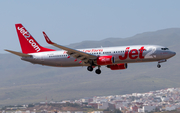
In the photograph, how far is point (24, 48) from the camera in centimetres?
8294

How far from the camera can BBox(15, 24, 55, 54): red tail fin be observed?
82.1m

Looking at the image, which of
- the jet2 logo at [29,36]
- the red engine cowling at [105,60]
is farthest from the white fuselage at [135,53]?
the jet2 logo at [29,36]

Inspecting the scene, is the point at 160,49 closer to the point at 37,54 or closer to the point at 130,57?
the point at 130,57

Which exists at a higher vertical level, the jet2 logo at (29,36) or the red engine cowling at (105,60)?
the jet2 logo at (29,36)

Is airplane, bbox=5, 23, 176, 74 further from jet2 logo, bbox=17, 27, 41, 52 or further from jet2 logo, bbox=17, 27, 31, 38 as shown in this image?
jet2 logo, bbox=17, 27, 31, 38

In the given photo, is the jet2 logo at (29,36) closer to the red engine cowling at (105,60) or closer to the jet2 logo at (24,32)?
the jet2 logo at (24,32)

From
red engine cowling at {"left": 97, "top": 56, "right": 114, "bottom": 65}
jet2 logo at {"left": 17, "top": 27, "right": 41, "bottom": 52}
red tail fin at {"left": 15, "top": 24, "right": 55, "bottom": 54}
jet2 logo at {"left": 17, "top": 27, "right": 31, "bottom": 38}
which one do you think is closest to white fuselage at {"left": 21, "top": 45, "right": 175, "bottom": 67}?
red engine cowling at {"left": 97, "top": 56, "right": 114, "bottom": 65}

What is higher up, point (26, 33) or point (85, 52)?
point (26, 33)

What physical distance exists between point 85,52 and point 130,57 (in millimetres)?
10254

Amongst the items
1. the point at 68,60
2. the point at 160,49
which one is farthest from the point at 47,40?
the point at 160,49

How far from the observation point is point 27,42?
83188 millimetres

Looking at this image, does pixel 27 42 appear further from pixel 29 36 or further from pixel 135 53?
pixel 135 53

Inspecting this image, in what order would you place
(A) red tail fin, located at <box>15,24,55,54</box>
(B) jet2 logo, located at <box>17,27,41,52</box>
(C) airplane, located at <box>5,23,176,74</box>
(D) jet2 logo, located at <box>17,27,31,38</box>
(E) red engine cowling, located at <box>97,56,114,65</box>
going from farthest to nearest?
(D) jet2 logo, located at <box>17,27,31,38</box> → (B) jet2 logo, located at <box>17,27,41,52</box> → (A) red tail fin, located at <box>15,24,55,54</box> → (C) airplane, located at <box>5,23,176,74</box> → (E) red engine cowling, located at <box>97,56,114,65</box>

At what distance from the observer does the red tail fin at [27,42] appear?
269 ft
